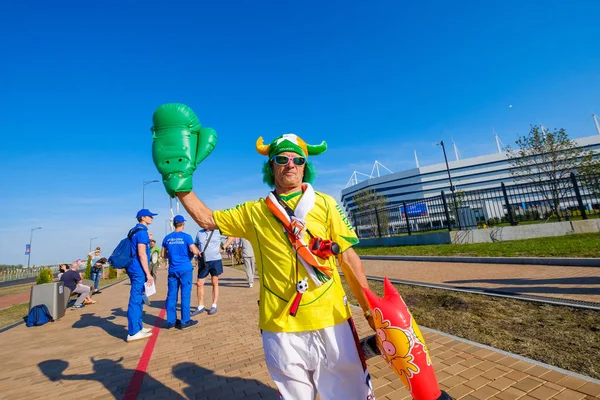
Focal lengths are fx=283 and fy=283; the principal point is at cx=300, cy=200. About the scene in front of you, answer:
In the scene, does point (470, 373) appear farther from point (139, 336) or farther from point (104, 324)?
point (104, 324)

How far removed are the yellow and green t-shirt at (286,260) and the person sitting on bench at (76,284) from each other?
10.1 m

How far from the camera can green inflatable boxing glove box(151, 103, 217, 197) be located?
1.86 metres

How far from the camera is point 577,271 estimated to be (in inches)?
235

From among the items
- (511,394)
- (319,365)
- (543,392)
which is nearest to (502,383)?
(511,394)

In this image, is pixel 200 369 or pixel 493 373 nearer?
pixel 493 373

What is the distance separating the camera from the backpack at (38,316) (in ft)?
24.2

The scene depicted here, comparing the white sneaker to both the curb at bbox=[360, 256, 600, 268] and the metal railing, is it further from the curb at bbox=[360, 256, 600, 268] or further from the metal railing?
the metal railing

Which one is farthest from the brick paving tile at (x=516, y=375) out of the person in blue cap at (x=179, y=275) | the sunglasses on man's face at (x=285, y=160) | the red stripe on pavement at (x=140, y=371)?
the person in blue cap at (x=179, y=275)

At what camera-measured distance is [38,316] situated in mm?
7438

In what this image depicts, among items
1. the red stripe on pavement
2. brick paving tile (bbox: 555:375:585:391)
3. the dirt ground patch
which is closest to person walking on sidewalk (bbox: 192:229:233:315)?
the red stripe on pavement

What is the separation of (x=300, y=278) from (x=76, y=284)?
35.8 feet

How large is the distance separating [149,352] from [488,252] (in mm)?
9771

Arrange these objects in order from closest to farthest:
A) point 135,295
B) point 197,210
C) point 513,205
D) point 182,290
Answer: point 197,210 → point 135,295 → point 182,290 → point 513,205

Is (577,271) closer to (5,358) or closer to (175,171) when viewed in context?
(175,171)
